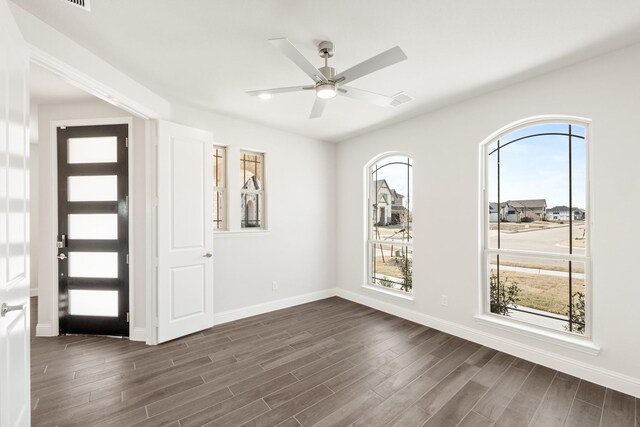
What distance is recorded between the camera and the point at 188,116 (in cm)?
358

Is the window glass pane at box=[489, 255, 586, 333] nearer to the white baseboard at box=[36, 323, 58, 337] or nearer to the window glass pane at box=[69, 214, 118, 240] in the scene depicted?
the window glass pane at box=[69, 214, 118, 240]

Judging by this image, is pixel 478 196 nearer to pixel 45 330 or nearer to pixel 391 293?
pixel 391 293

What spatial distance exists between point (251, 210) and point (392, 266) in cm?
236

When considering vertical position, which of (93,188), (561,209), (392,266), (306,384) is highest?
(93,188)

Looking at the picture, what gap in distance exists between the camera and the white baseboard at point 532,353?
7.59 feet

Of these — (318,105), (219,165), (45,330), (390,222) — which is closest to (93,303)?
(45,330)

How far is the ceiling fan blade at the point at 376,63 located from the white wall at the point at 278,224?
2359 mm

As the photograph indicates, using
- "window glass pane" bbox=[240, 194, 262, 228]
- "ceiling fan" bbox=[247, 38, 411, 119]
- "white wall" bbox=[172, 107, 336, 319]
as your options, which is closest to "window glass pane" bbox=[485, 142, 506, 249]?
"ceiling fan" bbox=[247, 38, 411, 119]

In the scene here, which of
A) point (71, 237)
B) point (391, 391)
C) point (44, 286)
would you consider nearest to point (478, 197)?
point (391, 391)

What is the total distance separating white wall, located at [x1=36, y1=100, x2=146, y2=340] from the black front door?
109 mm

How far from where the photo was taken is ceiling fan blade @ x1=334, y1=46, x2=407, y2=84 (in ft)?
5.69

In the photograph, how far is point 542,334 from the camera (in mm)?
2736

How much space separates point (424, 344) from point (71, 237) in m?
4.31

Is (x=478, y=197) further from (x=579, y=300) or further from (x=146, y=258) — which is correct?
(x=146, y=258)
